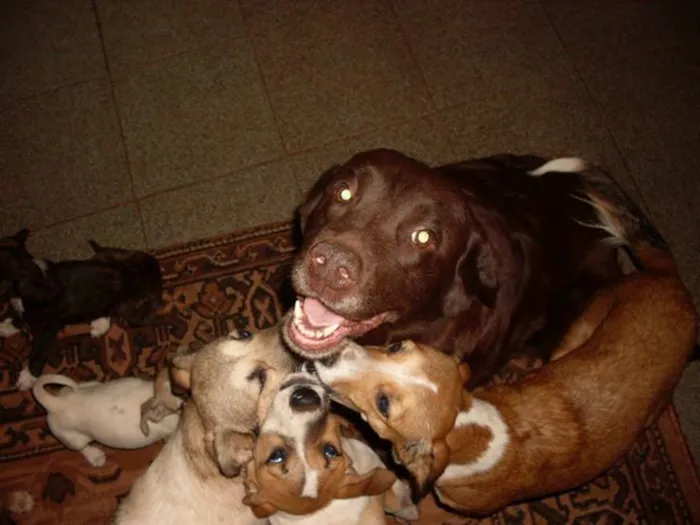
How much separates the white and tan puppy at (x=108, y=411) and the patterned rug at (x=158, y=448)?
50cm

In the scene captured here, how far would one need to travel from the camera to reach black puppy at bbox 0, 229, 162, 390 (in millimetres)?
4129

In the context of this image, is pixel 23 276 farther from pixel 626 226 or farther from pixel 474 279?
pixel 626 226

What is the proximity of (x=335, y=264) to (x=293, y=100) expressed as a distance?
3011 millimetres

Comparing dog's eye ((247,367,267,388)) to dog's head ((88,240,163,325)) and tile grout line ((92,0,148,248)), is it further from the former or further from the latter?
tile grout line ((92,0,148,248))

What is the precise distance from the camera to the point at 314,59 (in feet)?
18.7

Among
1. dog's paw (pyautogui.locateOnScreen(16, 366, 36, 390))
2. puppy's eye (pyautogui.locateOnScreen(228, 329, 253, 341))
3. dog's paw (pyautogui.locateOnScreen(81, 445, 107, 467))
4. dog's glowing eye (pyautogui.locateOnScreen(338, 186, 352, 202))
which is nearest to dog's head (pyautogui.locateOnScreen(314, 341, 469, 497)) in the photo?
puppy's eye (pyautogui.locateOnScreen(228, 329, 253, 341))

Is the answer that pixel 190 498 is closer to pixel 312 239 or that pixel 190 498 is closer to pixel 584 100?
pixel 312 239

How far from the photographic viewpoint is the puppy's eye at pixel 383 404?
2.99m

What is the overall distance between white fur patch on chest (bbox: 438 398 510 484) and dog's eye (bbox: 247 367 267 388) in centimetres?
106

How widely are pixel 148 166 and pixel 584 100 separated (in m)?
3.82

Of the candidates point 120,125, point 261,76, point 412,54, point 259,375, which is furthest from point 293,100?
point 259,375

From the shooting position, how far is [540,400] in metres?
3.56

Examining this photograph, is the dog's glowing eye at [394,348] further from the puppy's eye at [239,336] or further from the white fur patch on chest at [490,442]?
the puppy's eye at [239,336]

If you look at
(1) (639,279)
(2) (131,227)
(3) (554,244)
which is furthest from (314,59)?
(1) (639,279)
